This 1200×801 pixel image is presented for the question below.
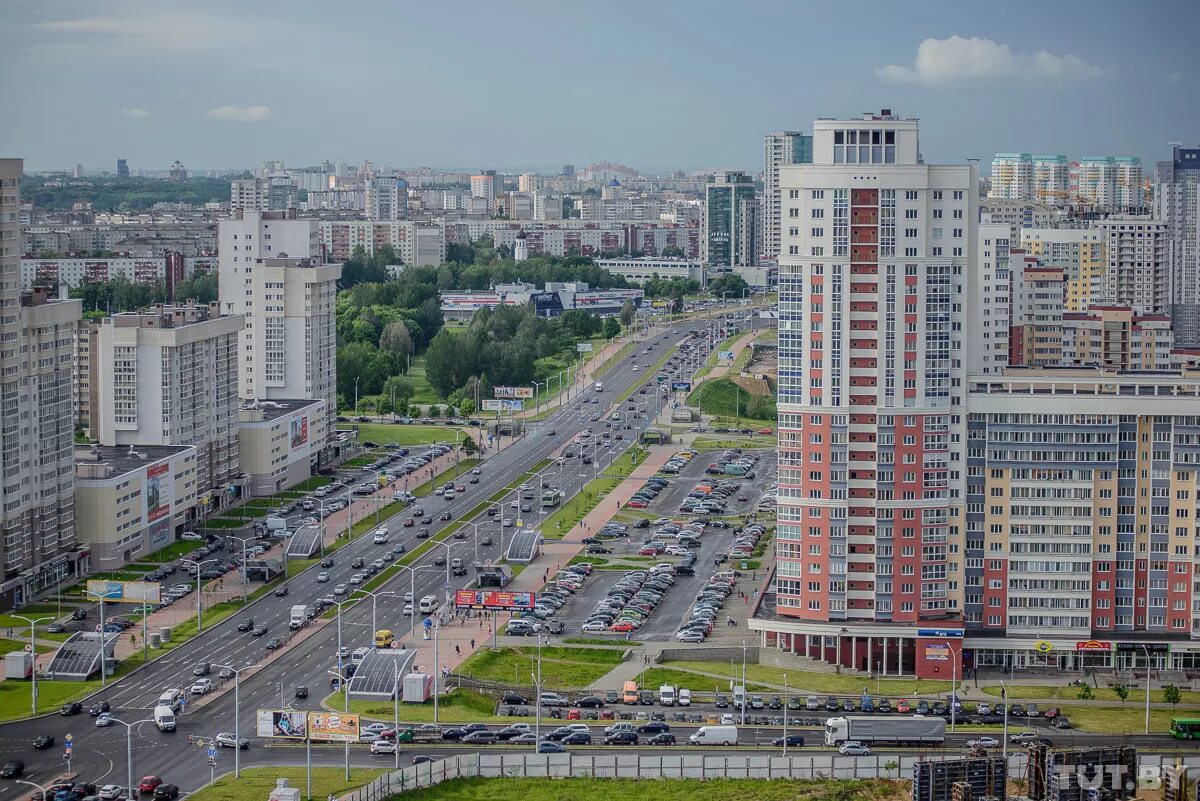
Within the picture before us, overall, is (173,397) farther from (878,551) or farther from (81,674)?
(878,551)

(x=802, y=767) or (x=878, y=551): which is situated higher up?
(x=878, y=551)

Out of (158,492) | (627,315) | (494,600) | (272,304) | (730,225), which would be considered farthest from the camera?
(730,225)

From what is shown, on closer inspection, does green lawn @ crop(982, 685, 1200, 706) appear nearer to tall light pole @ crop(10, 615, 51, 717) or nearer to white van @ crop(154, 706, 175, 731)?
white van @ crop(154, 706, 175, 731)

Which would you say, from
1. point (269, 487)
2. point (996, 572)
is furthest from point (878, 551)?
point (269, 487)

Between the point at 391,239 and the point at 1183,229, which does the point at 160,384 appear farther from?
the point at 391,239

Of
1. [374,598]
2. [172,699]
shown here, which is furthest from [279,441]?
[172,699]

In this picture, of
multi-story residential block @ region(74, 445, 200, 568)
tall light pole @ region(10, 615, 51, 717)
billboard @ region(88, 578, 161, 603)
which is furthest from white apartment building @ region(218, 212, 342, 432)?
tall light pole @ region(10, 615, 51, 717)
